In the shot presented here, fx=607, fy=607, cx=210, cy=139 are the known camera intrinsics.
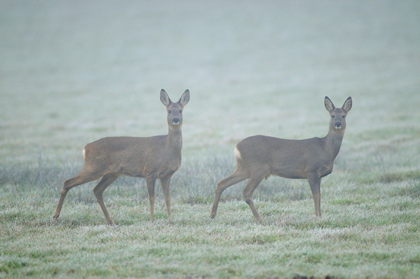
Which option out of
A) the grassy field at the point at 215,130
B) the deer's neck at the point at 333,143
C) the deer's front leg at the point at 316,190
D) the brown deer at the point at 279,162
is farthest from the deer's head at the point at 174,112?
the deer's neck at the point at 333,143

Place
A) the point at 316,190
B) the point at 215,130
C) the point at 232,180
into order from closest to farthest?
the point at 316,190 < the point at 232,180 < the point at 215,130

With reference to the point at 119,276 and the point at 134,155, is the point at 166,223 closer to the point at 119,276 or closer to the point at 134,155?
the point at 134,155

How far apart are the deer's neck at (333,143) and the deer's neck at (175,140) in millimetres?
2258

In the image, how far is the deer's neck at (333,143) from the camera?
9305 mm

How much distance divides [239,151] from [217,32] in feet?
160

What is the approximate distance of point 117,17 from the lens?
63.9m

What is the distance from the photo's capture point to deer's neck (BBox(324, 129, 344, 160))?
930cm

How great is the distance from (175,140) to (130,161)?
77 cm

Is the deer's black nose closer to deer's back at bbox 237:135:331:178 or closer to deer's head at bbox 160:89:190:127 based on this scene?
deer's head at bbox 160:89:190:127

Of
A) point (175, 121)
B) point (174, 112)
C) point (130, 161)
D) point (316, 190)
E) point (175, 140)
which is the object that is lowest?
point (316, 190)

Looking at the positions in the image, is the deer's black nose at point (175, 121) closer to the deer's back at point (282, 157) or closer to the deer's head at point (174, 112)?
the deer's head at point (174, 112)

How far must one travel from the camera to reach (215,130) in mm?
20703

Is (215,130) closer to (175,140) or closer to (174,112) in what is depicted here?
(174,112)

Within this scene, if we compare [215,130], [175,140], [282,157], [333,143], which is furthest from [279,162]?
[215,130]
